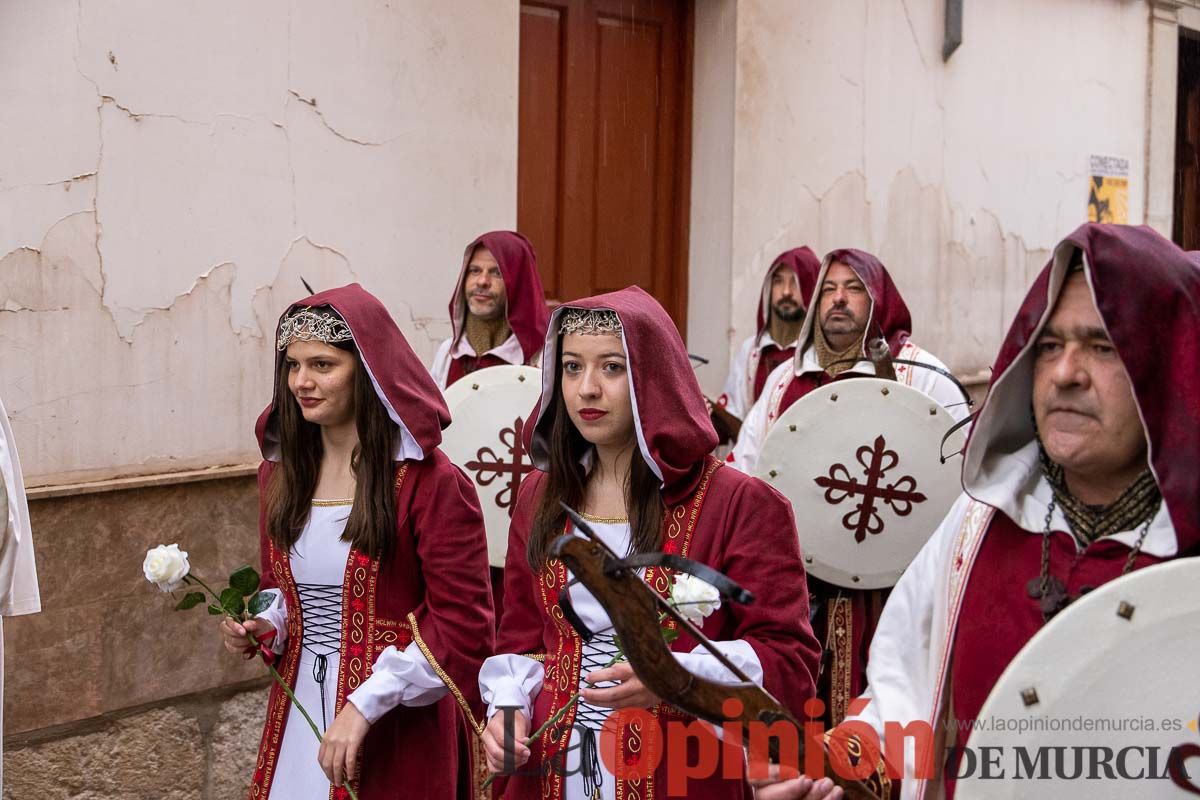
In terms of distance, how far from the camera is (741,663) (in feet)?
8.40

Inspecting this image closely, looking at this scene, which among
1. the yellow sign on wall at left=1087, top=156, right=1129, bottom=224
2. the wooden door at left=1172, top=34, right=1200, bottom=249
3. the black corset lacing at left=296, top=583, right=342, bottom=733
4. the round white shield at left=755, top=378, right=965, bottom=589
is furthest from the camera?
the wooden door at left=1172, top=34, right=1200, bottom=249

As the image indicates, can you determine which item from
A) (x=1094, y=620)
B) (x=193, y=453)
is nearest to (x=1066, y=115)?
(x=193, y=453)

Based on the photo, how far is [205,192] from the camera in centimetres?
521

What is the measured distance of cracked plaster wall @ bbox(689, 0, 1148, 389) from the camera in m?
7.79

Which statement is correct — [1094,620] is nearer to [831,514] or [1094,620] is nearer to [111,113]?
[831,514]

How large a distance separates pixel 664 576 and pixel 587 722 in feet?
1.09

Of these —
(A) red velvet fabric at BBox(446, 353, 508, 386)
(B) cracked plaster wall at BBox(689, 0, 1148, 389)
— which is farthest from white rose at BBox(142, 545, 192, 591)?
(B) cracked plaster wall at BBox(689, 0, 1148, 389)

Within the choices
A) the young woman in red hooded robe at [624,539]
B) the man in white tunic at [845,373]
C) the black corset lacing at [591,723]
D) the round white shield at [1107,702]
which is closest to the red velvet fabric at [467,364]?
the man in white tunic at [845,373]

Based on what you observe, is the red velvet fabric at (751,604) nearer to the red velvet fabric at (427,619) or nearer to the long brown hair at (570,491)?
the long brown hair at (570,491)

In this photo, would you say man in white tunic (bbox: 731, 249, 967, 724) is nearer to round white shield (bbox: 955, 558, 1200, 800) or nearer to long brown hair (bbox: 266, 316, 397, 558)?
long brown hair (bbox: 266, 316, 397, 558)

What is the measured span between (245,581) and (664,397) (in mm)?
1047

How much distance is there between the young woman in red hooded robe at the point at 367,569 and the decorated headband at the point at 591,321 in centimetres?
51

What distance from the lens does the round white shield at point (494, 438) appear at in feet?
16.3

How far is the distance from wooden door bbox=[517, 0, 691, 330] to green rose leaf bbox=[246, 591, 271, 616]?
4012mm
